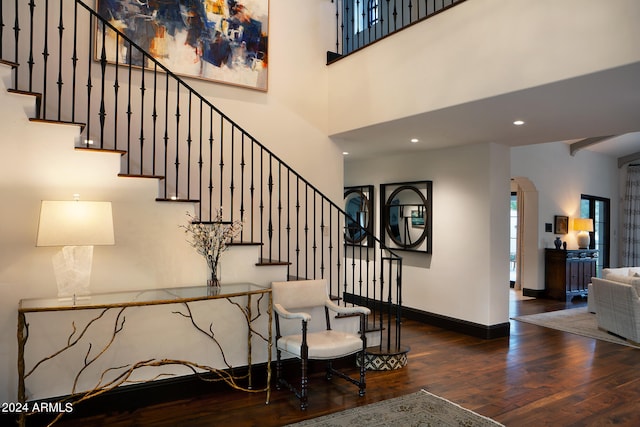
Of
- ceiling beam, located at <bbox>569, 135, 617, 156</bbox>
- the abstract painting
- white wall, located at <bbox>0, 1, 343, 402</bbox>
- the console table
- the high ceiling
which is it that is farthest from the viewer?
ceiling beam, located at <bbox>569, 135, 617, 156</bbox>

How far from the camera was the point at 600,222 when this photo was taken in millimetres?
10945

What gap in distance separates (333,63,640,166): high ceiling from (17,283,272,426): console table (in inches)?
101

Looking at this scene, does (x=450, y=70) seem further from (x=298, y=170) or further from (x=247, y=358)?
(x=247, y=358)

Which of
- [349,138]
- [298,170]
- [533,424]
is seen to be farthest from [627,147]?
[533,424]

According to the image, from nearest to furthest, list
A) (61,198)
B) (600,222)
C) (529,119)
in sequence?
1. (61,198)
2. (529,119)
3. (600,222)

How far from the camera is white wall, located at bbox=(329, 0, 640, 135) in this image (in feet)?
10.8

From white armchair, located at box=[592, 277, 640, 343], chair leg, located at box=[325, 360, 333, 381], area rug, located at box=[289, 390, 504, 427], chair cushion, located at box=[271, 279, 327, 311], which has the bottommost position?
area rug, located at box=[289, 390, 504, 427]

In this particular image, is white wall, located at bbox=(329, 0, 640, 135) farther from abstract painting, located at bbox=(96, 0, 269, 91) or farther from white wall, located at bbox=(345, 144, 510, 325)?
white wall, located at bbox=(345, 144, 510, 325)

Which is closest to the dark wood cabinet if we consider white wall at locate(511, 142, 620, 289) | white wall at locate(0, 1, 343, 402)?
white wall at locate(511, 142, 620, 289)

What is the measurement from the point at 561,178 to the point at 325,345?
26.4 ft

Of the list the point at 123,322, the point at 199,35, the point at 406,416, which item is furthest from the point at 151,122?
the point at 406,416

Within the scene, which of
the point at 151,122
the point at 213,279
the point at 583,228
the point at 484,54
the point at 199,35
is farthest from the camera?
the point at 583,228

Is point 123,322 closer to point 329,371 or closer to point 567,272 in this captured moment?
point 329,371

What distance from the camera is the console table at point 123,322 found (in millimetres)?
2868
